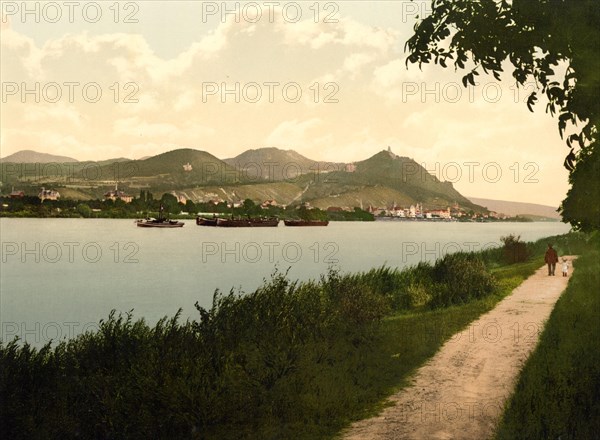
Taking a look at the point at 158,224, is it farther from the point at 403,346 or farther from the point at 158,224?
the point at 403,346

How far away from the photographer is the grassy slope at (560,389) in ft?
27.3

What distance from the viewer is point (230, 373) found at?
1052cm

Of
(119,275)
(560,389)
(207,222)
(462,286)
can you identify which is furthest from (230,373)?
(207,222)

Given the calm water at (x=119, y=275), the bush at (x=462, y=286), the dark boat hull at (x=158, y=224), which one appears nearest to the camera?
the bush at (x=462, y=286)

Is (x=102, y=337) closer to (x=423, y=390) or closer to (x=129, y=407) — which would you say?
(x=129, y=407)

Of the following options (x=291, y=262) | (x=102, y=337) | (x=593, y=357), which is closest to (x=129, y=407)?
(x=102, y=337)

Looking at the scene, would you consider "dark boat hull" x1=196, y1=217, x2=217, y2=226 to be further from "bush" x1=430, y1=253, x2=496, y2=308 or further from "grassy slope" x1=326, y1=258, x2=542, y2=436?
"grassy slope" x1=326, y1=258, x2=542, y2=436

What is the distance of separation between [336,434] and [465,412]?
227cm

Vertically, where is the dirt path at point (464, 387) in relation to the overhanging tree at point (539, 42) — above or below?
below

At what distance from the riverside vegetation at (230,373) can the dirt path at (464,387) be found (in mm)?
497

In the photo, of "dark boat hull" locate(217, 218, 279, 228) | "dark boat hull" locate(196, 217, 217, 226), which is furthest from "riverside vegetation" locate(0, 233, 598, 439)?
"dark boat hull" locate(196, 217, 217, 226)

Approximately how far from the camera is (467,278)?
83.5ft

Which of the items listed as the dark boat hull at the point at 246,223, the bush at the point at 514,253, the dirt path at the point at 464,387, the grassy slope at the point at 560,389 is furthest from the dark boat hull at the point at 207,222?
the grassy slope at the point at 560,389

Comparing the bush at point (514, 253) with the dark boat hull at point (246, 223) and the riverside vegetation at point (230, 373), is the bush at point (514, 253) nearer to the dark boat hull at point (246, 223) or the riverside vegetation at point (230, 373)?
the riverside vegetation at point (230, 373)
